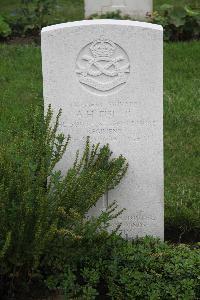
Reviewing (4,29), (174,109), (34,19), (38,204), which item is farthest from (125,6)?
(38,204)

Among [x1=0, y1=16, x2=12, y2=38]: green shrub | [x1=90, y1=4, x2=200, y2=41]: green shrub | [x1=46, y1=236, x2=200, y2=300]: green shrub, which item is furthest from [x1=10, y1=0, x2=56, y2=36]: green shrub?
[x1=46, y1=236, x2=200, y2=300]: green shrub

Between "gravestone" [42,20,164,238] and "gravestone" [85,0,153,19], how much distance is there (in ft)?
20.6

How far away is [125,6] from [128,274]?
6.94 m

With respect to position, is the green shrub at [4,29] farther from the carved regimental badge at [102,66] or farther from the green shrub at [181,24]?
the carved regimental badge at [102,66]

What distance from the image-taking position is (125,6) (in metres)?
10.6

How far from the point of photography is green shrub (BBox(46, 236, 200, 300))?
418 centimetres

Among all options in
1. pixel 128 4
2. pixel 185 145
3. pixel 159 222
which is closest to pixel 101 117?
pixel 159 222

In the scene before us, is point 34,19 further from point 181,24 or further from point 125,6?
point 181,24

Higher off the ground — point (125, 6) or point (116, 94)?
point (125, 6)

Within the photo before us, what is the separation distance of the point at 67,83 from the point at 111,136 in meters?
0.42

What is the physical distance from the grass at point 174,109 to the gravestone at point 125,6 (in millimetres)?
1559

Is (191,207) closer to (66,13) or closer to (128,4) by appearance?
(128,4)

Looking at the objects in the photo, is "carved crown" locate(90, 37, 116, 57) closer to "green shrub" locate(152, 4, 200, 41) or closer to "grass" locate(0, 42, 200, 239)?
"grass" locate(0, 42, 200, 239)

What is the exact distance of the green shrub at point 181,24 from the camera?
9555 mm
